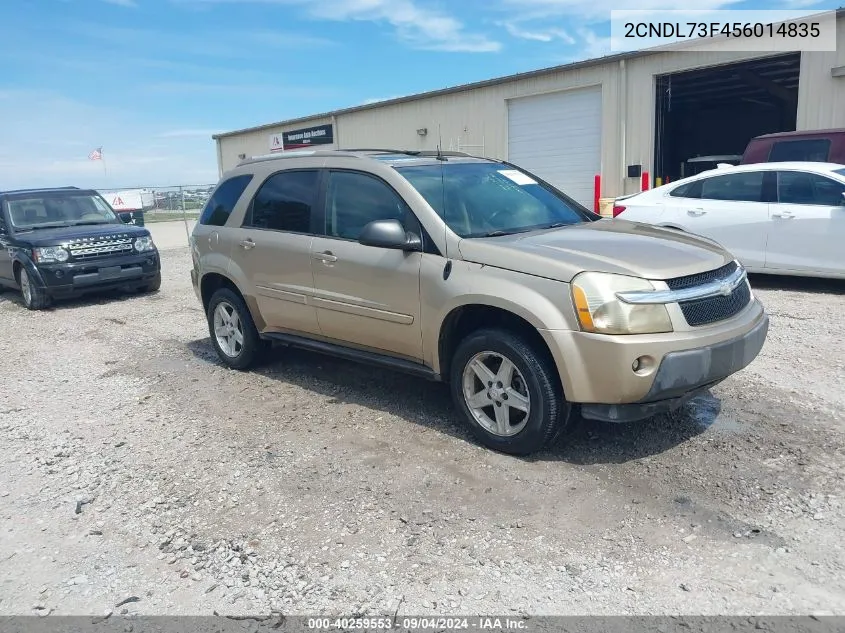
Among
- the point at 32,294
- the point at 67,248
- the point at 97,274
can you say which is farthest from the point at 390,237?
the point at 32,294

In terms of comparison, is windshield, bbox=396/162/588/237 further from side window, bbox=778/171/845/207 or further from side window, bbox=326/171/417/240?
side window, bbox=778/171/845/207

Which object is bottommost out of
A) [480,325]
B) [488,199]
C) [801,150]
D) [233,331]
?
[233,331]

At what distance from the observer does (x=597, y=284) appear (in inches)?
145

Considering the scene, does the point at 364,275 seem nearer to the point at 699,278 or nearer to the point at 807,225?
the point at 699,278

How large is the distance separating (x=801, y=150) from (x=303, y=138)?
69.9 ft

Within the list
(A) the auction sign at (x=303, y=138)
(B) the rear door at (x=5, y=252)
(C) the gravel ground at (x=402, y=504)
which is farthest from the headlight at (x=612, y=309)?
(A) the auction sign at (x=303, y=138)

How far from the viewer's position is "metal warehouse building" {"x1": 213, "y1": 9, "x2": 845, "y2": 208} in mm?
14477

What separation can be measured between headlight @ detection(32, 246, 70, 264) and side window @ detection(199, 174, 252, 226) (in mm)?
4711

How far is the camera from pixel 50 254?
32.7 ft

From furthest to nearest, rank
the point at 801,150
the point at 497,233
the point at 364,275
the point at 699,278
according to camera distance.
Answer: the point at 801,150
the point at 364,275
the point at 497,233
the point at 699,278

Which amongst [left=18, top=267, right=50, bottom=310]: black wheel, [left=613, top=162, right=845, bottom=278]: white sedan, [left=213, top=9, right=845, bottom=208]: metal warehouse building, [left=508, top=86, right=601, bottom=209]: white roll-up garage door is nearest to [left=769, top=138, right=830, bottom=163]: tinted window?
[left=613, top=162, right=845, bottom=278]: white sedan

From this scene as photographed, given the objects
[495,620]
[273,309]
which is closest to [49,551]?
[495,620]

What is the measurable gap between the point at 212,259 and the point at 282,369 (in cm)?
116

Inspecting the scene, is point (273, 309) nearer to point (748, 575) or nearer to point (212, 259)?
point (212, 259)
